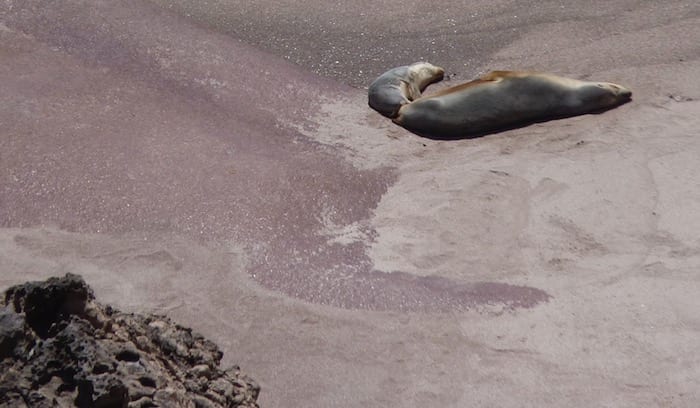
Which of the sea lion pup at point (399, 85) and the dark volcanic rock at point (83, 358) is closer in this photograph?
the dark volcanic rock at point (83, 358)

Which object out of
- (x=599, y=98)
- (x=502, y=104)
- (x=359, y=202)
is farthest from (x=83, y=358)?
(x=599, y=98)

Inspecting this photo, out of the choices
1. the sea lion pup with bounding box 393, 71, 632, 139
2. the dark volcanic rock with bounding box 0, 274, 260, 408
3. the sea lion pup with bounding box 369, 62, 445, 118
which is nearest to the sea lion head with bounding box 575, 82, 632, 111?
the sea lion pup with bounding box 393, 71, 632, 139

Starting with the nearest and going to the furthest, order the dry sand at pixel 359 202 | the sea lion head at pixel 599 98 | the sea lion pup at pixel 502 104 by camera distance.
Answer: the dry sand at pixel 359 202
the sea lion pup at pixel 502 104
the sea lion head at pixel 599 98

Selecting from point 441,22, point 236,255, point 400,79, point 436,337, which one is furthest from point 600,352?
point 441,22

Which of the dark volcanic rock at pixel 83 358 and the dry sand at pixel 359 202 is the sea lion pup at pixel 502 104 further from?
the dark volcanic rock at pixel 83 358

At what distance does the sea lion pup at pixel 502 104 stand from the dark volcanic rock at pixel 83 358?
316 centimetres

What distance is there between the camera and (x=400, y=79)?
6684mm

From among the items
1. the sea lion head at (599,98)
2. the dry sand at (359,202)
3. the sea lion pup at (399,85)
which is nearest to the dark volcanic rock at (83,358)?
the dry sand at (359,202)

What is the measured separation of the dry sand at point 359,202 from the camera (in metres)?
4.39

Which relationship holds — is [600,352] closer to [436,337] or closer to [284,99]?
[436,337]

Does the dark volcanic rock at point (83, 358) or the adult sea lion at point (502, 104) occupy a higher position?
the dark volcanic rock at point (83, 358)

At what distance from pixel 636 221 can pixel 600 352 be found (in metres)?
1.10

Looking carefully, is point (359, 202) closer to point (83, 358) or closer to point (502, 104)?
point (502, 104)

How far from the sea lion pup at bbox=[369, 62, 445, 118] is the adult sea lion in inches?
2.8
